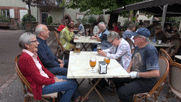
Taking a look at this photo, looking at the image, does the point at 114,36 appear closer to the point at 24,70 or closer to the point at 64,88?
the point at 64,88

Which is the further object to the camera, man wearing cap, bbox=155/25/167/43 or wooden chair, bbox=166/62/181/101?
man wearing cap, bbox=155/25/167/43

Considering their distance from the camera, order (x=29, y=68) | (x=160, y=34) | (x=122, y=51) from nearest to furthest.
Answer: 1. (x=29, y=68)
2. (x=122, y=51)
3. (x=160, y=34)

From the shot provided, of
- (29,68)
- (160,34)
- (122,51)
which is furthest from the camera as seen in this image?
(160,34)

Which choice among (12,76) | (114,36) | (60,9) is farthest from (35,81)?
(60,9)

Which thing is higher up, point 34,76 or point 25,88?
point 34,76

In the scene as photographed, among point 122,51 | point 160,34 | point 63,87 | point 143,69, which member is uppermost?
point 160,34

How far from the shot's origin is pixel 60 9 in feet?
65.9

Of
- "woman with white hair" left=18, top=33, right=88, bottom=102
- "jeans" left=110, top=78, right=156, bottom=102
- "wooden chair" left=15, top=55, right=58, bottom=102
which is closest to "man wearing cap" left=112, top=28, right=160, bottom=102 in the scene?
"jeans" left=110, top=78, right=156, bottom=102

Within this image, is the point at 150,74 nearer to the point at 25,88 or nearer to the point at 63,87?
the point at 63,87

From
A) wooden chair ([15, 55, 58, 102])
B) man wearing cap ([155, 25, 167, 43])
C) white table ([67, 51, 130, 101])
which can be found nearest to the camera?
wooden chair ([15, 55, 58, 102])

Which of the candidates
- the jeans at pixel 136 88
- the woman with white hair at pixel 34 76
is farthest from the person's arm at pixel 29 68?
the jeans at pixel 136 88

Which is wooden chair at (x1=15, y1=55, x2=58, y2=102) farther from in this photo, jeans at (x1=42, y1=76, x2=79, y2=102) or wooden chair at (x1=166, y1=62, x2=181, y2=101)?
wooden chair at (x1=166, y1=62, x2=181, y2=101)

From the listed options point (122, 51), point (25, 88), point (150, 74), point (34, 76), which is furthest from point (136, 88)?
point (25, 88)

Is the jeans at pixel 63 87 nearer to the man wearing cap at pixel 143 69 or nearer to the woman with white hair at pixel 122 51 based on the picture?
the man wearing cap at pixel 143 69
